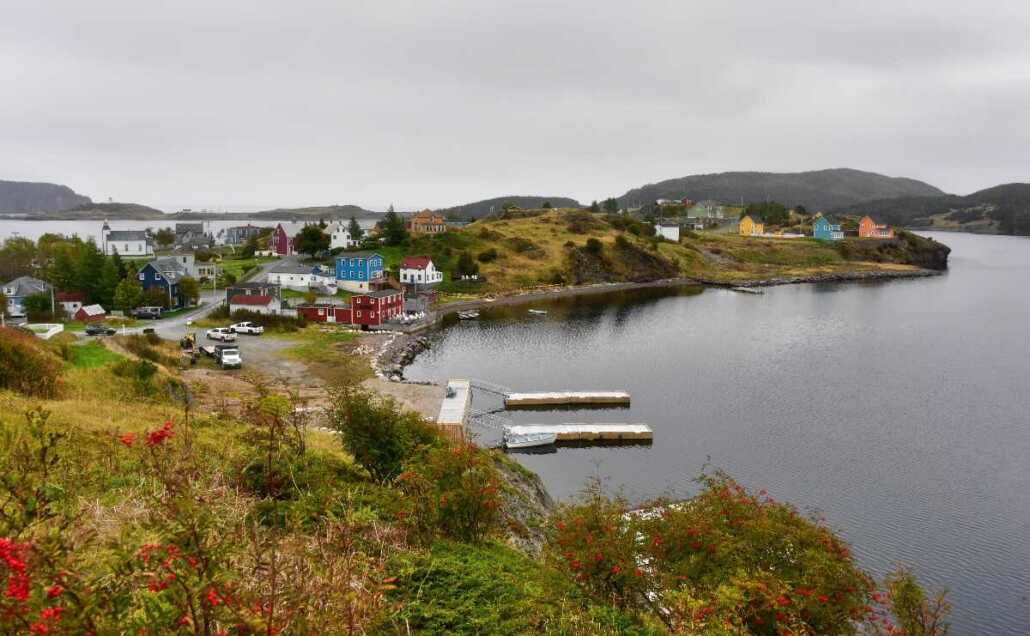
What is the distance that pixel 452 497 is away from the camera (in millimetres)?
9008

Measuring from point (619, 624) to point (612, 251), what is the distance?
80972mm

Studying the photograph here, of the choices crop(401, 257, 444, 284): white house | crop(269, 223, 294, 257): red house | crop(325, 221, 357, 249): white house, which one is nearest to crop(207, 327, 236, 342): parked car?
crop(401, 257, 444, 284): white house

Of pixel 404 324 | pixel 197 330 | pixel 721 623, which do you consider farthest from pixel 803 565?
pixel 404 324

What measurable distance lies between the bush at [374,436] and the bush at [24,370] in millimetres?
7825

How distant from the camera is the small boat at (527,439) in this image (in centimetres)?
2612

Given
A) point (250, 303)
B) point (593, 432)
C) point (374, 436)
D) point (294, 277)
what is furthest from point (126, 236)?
point (374, 436)

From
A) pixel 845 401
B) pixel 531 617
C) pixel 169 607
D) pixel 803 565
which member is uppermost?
pixel 169 607

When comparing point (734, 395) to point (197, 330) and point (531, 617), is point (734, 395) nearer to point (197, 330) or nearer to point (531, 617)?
point (531, 617)

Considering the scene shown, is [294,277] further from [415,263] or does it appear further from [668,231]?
[668,231]

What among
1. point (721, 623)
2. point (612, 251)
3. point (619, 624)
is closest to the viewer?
point (721, 623)

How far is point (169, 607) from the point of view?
12.1ft

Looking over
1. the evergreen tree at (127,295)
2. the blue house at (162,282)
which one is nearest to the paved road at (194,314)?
the blue house at (162,282)

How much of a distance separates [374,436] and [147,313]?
38.2 m

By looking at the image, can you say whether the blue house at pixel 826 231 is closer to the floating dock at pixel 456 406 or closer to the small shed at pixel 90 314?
the floating dock at pixel 456 406
